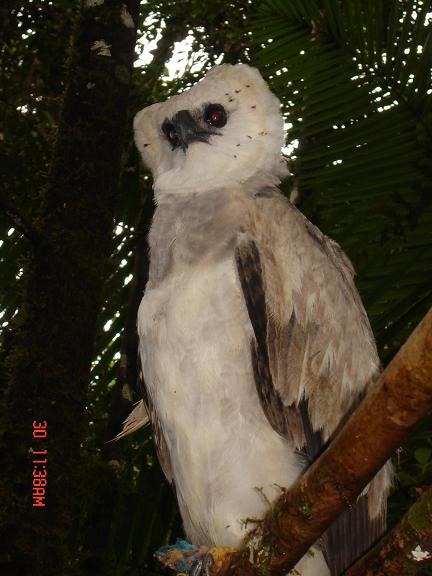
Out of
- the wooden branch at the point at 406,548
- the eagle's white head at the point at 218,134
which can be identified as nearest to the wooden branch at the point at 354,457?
the wooden branch at the point at 406,548

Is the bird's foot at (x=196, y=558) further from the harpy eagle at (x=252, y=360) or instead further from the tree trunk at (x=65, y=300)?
the tree trunk at (x=65, y=300)

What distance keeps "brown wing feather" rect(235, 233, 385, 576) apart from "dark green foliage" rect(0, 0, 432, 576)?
299mm

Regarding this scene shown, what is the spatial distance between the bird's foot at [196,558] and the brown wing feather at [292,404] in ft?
1.00

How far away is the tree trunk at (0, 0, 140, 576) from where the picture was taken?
85.2 inches

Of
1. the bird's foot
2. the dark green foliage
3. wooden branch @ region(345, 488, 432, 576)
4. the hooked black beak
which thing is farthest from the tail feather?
wooden branch @ region(345, 488, 432, 576)

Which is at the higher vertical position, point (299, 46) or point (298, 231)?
point (299, 46)

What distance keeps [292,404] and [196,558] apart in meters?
0.46

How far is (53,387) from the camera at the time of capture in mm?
2312

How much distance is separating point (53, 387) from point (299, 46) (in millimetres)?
1410

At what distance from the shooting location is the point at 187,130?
2568 mm

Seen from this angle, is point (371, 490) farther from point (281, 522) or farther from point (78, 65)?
point (78, 65)

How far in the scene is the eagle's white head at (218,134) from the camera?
8.16 feet

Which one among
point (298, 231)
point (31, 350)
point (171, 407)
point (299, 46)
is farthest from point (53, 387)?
point (299, 46)

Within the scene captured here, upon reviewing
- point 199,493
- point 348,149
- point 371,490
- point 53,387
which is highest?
point 348,149
